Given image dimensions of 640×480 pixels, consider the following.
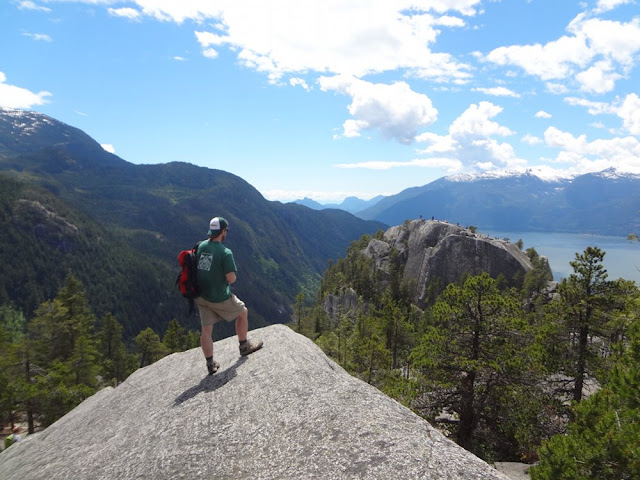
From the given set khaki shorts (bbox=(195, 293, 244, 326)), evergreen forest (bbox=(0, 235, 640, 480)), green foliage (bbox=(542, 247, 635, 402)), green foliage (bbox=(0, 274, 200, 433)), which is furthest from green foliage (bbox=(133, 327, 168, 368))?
green foliage (bbox=(542, 247, 635, 402))

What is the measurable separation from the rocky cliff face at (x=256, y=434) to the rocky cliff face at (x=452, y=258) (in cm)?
9784

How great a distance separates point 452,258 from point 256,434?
344 ft

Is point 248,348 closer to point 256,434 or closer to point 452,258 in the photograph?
point 256,434

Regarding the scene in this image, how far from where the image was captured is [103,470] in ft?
21.9

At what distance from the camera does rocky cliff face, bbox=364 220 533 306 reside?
323 feet

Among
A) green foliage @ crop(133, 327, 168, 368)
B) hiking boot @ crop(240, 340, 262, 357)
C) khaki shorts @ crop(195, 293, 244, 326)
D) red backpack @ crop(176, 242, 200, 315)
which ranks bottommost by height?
green foliage @ crop(133, 327, 168, 368)

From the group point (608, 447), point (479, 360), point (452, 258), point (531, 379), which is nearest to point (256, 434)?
point (608, 447)

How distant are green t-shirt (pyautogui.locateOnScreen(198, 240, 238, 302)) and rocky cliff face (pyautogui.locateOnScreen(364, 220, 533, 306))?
3864 inches

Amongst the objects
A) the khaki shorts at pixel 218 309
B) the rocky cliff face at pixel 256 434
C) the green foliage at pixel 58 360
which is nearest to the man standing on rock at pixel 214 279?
the khaki shorts at pixel 218 309

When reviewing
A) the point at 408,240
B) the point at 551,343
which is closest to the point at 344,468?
the point at 551,343

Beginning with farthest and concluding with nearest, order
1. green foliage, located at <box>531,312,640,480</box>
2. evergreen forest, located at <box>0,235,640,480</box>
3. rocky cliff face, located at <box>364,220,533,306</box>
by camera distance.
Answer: rocky cliff face, located at <box>364,220,533,306</box> → evergreen forest, located at <box>0,235,640,480</box> → green foliage, located at <box>531,312,640,480</box>

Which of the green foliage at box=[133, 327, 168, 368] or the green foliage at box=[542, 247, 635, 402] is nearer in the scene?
the green foliage at box=[542, 247, 635, 402]

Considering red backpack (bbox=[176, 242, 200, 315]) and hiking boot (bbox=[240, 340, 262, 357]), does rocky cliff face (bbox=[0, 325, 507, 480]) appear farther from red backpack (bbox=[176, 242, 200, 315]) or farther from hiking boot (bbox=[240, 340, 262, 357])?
red backpack (bbox=[176, 242, 200, 315])

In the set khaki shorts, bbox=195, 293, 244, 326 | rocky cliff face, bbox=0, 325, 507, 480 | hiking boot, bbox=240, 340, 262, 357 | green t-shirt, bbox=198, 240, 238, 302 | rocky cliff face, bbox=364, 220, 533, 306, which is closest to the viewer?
rocky cliff face, bbox=0, 325, 507, 480
